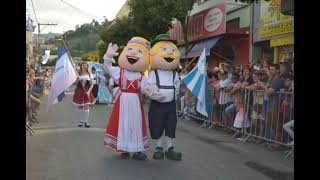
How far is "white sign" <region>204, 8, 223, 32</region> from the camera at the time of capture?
26.7 metres

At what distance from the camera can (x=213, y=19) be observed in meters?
27.7

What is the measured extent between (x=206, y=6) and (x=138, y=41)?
75.0 feet

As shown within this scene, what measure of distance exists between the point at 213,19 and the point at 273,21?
289 inches

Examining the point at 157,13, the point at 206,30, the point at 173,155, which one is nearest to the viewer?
the point at 173,155

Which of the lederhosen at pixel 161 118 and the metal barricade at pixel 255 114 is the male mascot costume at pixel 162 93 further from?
the metal barricade at pixel 255 114

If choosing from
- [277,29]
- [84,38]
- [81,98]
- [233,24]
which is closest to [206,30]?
[233,24]

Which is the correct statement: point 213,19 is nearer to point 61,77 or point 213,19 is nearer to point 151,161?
point 61,77

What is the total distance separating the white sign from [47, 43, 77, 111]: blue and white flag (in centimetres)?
1561

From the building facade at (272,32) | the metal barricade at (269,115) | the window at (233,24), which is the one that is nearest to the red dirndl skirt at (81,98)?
the metal barricade at (269,115)

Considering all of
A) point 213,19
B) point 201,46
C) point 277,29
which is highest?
point 213,19

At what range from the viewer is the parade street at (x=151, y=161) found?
796 centimetres

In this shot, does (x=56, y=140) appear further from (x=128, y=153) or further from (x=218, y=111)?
(x=218, y=111)

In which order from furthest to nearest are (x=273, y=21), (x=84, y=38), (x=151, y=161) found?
(x=84, y=38)
(x=273, y=21)
(x=151, y=161)

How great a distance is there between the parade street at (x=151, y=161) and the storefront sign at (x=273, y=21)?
7.76m
